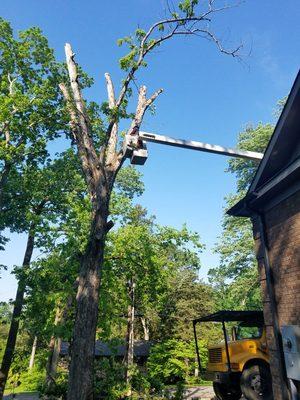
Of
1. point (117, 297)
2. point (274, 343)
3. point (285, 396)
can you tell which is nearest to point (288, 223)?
point (274, 343)

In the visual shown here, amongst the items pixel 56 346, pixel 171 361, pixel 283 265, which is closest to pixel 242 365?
pixel 283 265

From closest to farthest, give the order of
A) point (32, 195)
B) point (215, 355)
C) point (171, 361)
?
1. point (215, 355)
2. point (32, 195)
3. point (171, 361)

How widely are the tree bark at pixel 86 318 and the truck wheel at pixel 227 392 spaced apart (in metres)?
7.25

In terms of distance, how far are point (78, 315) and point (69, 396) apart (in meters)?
1.43

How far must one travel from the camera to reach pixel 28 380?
31.9 m

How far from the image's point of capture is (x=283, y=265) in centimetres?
870

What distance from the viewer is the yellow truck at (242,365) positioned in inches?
444

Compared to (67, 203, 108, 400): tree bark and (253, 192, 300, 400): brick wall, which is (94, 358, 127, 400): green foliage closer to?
(253, 192, 300, 400): brick wall

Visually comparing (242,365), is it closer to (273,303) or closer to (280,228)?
(273,303)

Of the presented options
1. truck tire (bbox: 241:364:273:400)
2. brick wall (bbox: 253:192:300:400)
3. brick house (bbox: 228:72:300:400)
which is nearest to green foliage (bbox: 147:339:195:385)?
truck tire (bbox: 241:364:273:400)

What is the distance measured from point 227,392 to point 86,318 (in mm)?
8161

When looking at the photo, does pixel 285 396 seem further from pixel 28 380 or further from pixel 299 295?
pixel 28 380

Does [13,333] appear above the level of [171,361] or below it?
above

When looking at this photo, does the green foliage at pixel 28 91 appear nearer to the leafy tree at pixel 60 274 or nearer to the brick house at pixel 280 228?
the leafy tree at pixel 60 274
